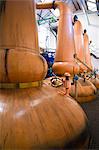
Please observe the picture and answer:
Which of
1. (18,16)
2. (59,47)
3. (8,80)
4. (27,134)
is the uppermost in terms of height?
(18,16)

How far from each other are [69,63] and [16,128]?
5.00 ft

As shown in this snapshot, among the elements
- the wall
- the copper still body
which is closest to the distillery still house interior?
the copper still body

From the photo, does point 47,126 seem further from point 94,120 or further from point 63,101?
point 94,120

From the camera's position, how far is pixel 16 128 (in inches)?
35.0

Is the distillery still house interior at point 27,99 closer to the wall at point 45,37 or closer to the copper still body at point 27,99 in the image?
the copper still body at point 27,99

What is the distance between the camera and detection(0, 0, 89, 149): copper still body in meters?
0.90

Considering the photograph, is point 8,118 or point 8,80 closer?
point 8,118

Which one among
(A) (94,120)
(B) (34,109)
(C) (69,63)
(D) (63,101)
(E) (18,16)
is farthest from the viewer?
(C) (69,63)

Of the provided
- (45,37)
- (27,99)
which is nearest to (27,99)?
(27,99)

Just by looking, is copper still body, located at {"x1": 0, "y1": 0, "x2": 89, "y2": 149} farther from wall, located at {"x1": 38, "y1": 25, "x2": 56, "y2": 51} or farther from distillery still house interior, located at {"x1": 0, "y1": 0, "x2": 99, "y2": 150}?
wall, located at {"x1": 38, "y1": 25, "x2": 56, "y2": 51}

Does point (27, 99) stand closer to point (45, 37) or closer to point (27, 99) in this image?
point (27, 99)

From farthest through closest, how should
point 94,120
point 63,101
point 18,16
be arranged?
point 94,120, point 63,101, point 18,16

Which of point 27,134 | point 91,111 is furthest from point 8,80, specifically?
point 91,111

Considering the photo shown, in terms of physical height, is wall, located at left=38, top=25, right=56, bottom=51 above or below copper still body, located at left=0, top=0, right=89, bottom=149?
above
